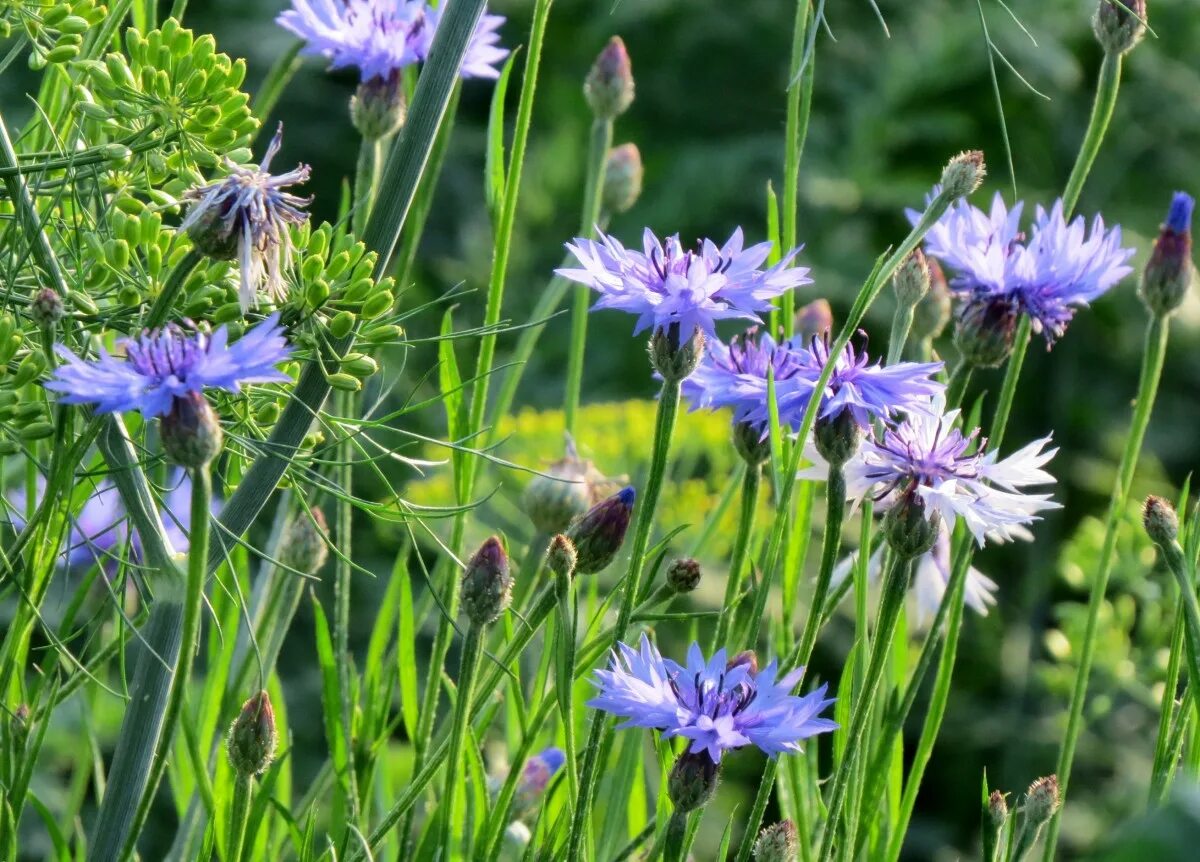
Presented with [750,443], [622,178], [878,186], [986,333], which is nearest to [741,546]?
[750,443]

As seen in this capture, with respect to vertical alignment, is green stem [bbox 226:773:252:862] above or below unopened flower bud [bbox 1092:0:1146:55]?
below

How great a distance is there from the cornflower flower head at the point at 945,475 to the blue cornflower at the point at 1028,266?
0.33ft

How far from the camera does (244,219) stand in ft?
1.49

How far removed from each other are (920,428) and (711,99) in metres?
2.42

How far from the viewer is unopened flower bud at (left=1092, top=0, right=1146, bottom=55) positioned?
68 cm

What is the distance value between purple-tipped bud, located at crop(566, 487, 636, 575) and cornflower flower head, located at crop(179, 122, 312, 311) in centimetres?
16

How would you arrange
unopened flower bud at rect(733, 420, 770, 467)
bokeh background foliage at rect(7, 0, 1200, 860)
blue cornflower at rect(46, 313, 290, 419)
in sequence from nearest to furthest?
1. blue cornflower at rect(46, 313, 290, 419)
2. unopened flower bud at rect(733, 420, 770, 467)
3. bokeh background foliage at rect(7, 0, 1200, 860)

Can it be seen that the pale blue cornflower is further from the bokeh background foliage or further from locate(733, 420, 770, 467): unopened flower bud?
the bokeh background foliage

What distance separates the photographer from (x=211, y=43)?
1.59ft

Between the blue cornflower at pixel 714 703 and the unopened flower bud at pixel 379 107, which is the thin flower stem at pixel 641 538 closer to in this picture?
the blue cornflower at pixel 714 703

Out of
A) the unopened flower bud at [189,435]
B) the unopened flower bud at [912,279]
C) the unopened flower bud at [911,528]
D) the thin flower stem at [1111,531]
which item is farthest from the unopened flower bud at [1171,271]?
the unopened flower bud at [189,435]

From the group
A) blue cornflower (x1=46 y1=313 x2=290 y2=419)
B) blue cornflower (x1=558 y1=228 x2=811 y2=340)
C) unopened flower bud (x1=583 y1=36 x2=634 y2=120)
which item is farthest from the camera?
unopened flower bud (x1=583 y1=36 x2=634 y2=120)

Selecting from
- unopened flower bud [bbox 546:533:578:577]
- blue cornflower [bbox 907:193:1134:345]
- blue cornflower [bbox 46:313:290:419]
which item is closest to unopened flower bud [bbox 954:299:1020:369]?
blue cornflower [bbox 907:193:1134:345]

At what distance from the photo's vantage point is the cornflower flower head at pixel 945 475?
20.7 inches
